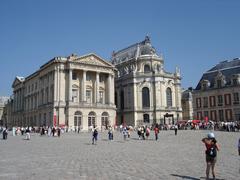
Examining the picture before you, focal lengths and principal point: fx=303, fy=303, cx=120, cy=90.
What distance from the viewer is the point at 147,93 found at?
7381 cm

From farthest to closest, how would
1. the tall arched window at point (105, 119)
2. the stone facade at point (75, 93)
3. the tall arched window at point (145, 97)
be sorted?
the tall arched window at point (145, 97) < the tall arched window at point (105, 119) < the stone facade at point (75, 93)

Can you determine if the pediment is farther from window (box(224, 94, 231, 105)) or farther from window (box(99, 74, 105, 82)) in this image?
window (box(224, 94, 231, 105))

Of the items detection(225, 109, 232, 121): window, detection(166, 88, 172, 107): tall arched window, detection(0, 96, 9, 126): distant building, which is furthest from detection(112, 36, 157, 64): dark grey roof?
detection(0, 96, 9, 126): distant building

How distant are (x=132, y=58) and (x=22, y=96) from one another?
34.2 meters

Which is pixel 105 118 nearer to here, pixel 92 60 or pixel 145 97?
pixel 92 60

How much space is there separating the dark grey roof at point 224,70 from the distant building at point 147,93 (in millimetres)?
8973

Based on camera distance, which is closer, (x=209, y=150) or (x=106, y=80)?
(x=209, y=150)

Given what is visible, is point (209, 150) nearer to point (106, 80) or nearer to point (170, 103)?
point (106, 80)

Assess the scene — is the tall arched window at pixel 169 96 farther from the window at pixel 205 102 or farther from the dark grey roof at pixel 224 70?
the window at pixel 205 102

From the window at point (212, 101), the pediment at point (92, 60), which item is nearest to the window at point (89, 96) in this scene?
the pediment at point (92, 60)

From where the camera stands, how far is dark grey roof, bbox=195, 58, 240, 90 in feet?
205

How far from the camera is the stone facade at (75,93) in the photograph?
61.6 metres

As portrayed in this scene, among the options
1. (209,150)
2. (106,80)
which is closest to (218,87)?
(106,80)

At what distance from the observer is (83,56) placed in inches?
2549
